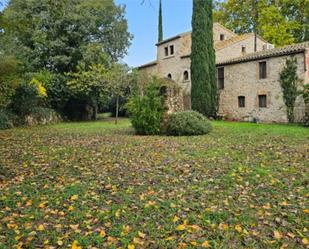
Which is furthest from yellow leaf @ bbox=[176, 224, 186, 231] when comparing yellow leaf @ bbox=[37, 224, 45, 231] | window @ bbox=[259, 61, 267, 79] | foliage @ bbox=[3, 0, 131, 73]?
foliage @ bbox=[3, 0, 131, 73]

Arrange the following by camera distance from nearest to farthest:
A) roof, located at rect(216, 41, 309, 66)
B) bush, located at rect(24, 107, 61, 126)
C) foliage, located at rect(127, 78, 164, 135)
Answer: foliage, located at rect(127, 78, 164, 135) < roof, located at rect(216, 41, 309, 66) < bush, located at rect(24, 107, 61, 126)

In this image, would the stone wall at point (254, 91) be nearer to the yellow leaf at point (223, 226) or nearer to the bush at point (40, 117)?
the bush at point (40, 117)

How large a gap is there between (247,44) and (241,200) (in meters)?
24.2

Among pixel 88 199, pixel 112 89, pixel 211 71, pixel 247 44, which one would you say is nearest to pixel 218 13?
pixel 247 44

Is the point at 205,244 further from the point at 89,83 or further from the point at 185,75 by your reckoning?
the point at 185,75

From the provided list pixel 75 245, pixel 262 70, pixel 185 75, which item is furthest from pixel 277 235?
pixel 185 75

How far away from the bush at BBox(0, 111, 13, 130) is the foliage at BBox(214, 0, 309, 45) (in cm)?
2511

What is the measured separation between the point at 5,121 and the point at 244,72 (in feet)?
51.0

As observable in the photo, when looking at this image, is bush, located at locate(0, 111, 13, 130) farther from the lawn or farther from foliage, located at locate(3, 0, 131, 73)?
the lawn

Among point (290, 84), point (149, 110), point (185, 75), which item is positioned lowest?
point (149, 110)

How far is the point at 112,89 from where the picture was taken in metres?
19.2

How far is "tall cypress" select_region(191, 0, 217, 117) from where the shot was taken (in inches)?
814

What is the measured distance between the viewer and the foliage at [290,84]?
1722 cm

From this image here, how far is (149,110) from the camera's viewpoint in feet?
39.9
